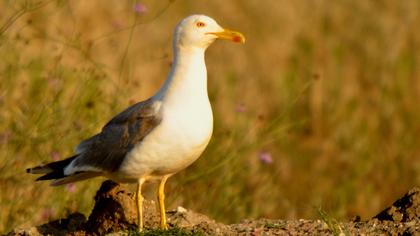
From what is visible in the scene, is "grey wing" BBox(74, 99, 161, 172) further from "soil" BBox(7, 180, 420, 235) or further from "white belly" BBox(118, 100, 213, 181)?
"soil" BBox(7, 180, 420, 235)

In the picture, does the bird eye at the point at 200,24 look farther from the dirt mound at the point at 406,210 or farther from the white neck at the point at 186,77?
the dirt mound at the point at 406,210

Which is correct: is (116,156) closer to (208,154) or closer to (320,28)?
(208,154)

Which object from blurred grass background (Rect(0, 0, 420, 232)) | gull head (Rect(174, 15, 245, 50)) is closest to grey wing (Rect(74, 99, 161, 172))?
gull head (Rect(174, 15, 245, 50))

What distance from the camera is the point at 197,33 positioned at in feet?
23.7

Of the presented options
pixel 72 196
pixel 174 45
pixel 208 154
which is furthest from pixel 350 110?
pixel 174 45

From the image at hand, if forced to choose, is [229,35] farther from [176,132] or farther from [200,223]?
[200,223]

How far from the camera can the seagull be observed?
6.85 meters

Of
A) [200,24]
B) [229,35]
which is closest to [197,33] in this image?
[200,24]

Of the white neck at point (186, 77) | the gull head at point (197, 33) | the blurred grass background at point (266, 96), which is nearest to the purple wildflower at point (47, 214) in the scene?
the blurred grass background at point (266, 96)

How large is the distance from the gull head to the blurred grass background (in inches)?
64.3

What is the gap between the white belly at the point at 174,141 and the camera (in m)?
6.82

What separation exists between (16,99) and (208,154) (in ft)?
5.61

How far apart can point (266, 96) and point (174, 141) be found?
7.40 m

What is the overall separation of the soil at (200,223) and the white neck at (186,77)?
0.75m
